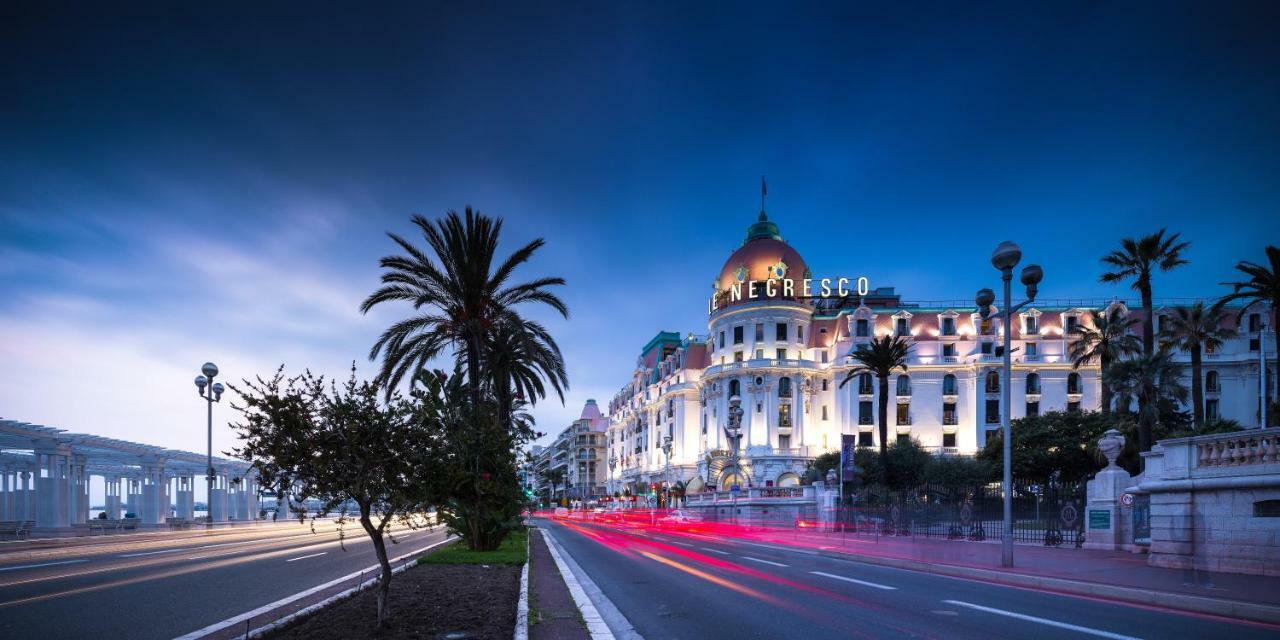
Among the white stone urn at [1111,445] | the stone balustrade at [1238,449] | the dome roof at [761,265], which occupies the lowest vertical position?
the white stone urn at [1111,445]

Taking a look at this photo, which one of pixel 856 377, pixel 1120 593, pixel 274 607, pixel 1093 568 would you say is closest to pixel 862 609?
pixel 1120 593

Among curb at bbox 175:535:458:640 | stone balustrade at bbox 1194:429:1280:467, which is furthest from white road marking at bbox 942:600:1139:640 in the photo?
curb at bbox 175:535:458:640

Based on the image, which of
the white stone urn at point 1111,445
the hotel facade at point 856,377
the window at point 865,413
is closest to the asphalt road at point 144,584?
the white stone urn at point 1111,445

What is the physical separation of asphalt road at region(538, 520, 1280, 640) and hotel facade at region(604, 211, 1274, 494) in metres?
58.0

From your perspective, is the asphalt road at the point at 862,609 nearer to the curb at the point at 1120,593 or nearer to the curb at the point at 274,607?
the curb at the point at 1120,593

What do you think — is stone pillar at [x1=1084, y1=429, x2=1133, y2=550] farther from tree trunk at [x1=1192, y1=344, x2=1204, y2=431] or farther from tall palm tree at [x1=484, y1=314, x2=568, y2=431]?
tree trunk at [x1=1192, y1=344, x2=1204, y2=431]

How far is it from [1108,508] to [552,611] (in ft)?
59.9

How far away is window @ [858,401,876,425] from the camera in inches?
3142

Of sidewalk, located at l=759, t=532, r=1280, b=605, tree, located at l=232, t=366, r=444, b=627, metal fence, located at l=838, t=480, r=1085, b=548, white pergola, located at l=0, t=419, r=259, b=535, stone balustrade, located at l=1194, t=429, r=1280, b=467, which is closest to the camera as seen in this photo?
tree, located at l=232, t=366, r=444, b=627

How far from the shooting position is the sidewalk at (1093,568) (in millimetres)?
11672

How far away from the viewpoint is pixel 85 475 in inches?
1761

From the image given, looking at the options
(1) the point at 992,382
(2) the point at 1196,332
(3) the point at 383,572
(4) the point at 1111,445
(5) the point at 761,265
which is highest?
(5) the point at 761,265

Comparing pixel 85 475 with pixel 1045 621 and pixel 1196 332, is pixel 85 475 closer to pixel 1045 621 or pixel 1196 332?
pixel 1045 621

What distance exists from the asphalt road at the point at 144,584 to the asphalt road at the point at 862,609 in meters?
5.79
